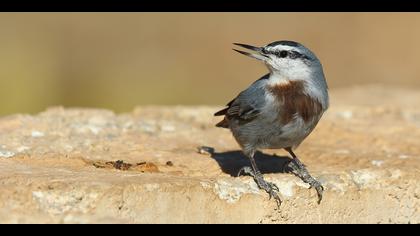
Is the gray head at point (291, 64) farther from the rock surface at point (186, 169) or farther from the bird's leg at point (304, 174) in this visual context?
the rock surface at point (186, 169)

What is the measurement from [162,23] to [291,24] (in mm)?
2694

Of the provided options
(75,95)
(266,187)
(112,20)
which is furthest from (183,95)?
(266,187)

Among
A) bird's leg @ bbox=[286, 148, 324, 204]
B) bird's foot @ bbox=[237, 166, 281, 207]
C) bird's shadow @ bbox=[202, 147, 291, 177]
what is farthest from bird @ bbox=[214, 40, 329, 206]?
bird's shadow @ bbox=[202, 147, 291, 177]

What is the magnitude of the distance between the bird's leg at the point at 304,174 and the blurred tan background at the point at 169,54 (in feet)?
19.0

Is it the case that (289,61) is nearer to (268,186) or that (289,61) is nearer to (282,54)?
(282,54)

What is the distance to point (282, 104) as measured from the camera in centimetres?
750

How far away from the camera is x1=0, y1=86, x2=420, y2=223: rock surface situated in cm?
619

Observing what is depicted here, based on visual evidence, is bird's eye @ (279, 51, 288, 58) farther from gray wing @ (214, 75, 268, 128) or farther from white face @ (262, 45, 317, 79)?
gray wing @ (214, 75, 268, 128)

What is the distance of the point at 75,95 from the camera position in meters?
13.4

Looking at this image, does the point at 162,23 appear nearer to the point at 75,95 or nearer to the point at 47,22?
the point at 47,22

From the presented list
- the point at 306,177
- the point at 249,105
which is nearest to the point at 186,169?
the point at 249,105

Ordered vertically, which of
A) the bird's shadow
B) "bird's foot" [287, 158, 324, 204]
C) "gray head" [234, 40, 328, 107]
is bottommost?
the bird's shadow

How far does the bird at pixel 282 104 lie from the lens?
295 inches

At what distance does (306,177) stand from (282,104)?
2.40ft
